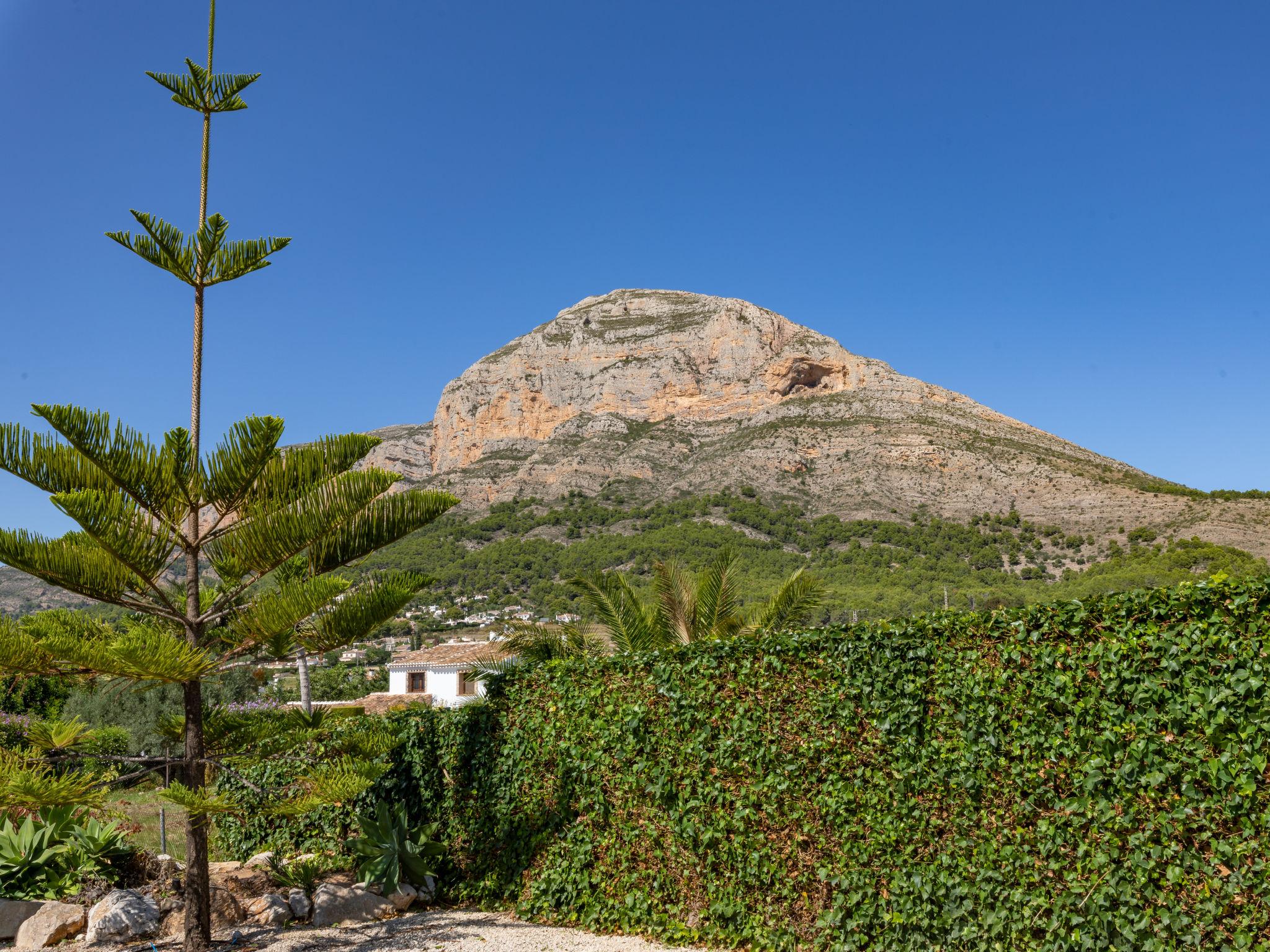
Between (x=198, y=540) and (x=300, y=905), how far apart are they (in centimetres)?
314

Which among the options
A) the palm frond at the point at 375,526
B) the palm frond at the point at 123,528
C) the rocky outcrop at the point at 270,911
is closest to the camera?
the palm frond at the point at 123,528

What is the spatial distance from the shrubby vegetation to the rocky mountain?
1808mm

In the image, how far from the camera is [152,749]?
15.6 meters

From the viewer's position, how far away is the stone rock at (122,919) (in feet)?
18.6

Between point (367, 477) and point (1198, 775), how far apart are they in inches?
182

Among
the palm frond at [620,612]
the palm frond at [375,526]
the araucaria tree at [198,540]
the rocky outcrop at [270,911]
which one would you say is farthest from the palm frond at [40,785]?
the palm frond at [620,612]

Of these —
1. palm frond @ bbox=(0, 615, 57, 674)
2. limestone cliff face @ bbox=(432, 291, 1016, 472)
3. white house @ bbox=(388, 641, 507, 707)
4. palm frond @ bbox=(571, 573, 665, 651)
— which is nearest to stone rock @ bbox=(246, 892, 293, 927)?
palm frond @ bbox=(0, 615, 57, 674)

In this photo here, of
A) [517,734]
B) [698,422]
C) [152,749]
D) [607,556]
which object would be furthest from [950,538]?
[517,734]

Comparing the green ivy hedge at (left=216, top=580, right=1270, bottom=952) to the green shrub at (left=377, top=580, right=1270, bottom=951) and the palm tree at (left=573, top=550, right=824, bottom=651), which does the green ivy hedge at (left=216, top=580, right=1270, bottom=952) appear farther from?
the palm tree at (left=573, top=550, right=824, bottom=651)

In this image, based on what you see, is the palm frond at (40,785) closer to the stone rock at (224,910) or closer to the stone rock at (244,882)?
the stone rock at (224,910)

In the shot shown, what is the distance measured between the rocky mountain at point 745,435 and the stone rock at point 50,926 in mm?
36987

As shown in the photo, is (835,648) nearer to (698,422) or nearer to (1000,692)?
(1000,692)

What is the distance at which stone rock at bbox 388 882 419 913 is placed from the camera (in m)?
6.73

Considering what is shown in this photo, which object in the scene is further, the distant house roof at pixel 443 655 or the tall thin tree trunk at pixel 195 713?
the distant house roof at pixel 443 655
